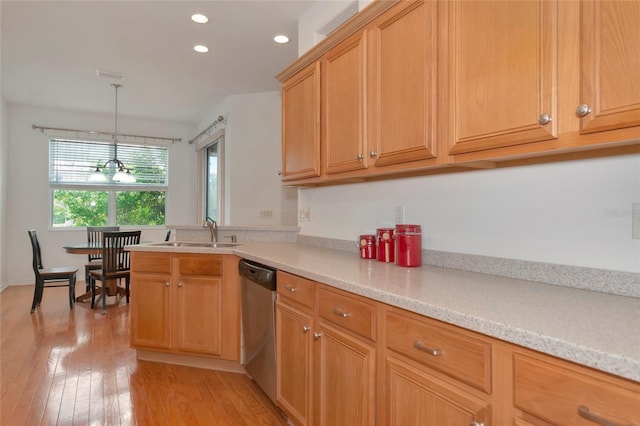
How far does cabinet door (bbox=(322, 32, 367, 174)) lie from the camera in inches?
79.2

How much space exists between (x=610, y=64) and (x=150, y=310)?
301 centimetres

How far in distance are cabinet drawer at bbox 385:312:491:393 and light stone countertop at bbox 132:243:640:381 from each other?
0.13 feet

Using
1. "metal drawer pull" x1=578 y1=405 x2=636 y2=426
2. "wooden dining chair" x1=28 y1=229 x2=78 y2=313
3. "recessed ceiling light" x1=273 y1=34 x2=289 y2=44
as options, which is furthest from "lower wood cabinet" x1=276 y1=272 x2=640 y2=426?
"wooden dining chair" x1=28 y1=229 x2=78 y2=313

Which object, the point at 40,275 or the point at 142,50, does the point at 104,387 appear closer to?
the point at 40,275

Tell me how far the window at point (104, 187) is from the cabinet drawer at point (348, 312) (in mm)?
5475

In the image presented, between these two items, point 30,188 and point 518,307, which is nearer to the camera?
point 518,307

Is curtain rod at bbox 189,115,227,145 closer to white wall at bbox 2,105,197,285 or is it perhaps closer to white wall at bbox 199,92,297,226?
white wall at bbox 199,92,297,226

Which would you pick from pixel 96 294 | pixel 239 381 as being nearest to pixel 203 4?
pixel 239 381

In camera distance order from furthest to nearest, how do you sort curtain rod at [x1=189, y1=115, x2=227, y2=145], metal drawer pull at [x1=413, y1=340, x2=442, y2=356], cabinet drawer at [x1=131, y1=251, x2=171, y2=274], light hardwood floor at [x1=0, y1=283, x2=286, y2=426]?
1. curtain rod at [x1=189, y1=115, x2=227, y2=145]
2. cabinet drawer at [x1=131, y1=251, x2=171, y2=274]
3. light hardwood floor at [x1=0, y1=283, x2=286, y2=426]
4. metal drawer pull at [x1=413, y1=340, x2=442, y2=356]

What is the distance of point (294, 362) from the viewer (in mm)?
1885

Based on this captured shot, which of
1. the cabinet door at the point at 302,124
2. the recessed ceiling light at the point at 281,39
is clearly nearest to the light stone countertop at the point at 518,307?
the cabinet door at the point at 302,124

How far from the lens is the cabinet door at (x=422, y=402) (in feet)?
3.33

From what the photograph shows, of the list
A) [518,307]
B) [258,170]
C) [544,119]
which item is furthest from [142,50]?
[518,307]

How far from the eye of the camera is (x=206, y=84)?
472 cm
